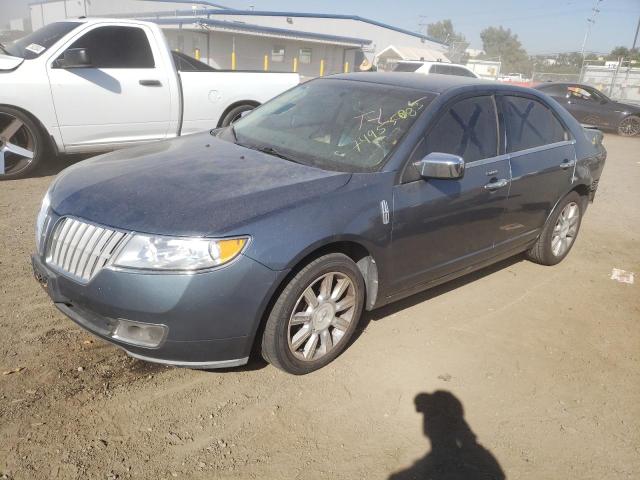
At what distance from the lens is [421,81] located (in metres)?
3.94

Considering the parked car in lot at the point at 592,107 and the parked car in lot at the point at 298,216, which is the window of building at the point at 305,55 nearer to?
the parked car in lot at the point at 592,107

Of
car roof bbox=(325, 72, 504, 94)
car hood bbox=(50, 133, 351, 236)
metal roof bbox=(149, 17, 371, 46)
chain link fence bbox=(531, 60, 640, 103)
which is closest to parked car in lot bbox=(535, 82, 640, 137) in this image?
chain link fence bbox=(531, 60, 640, 103)

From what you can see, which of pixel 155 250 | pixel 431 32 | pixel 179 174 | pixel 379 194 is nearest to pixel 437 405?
pixel 379 194

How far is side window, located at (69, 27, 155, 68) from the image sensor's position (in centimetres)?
639

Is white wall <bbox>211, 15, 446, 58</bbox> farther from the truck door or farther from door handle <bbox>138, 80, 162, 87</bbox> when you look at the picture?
door handle <bbox>138, 80, 162, 87</bbox>

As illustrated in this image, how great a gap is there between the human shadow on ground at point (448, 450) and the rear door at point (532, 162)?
1.65 m

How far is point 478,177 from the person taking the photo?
3.69 meters

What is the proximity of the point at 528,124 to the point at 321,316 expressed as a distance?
250 cm

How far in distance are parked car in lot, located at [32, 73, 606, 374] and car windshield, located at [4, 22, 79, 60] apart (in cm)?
345

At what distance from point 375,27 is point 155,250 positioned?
175 feet

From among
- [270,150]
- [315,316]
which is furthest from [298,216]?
[270,150]

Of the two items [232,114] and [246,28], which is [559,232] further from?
[246,28]

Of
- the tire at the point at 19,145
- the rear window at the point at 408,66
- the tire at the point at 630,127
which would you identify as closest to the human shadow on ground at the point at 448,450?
the tire at the point at 19,145

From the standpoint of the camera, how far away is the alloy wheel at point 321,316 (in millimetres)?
2940
